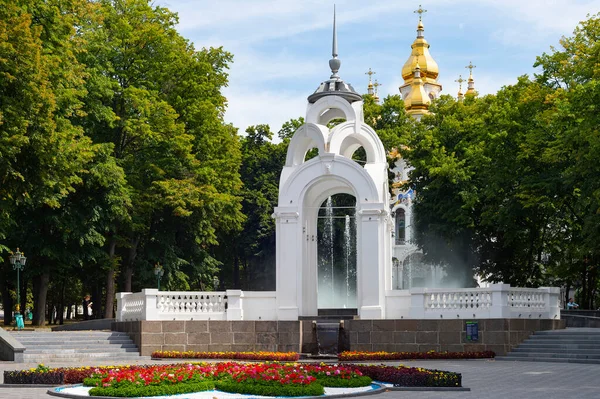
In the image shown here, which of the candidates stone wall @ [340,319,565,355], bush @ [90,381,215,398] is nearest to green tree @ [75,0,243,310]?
stone wall @ [340,319,565,355]

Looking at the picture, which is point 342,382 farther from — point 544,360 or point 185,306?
point 185,306

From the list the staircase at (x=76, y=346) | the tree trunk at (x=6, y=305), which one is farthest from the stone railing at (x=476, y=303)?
the tree trunk at (x=6, y=305)

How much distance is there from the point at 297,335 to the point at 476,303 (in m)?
5.68

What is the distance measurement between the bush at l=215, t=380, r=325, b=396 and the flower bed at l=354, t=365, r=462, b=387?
2215 millimetres

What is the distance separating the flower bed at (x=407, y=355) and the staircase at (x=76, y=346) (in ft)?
21.8

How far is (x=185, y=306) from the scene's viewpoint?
29.9 m

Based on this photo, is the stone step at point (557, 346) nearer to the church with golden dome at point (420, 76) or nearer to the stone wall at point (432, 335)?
the stone wall at point (432, 335)

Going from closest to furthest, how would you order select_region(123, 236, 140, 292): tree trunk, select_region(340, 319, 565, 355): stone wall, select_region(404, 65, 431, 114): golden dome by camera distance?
select_region(340, 319, 565, 355): stone wall < select_region(123, 236, 140, 292): tree trunk < select_region(404, 65, 431, 114): golden dome

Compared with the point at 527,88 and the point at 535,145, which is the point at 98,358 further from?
the point at 527,88

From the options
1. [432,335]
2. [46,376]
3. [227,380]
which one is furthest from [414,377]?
[432,335]

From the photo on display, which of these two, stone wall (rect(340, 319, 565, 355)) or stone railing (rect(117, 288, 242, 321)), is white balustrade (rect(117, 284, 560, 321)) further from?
stone wall (rect(340, 319, 565, 355))

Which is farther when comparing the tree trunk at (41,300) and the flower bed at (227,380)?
the tree trunk at (41,300)

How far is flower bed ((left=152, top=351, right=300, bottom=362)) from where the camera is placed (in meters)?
26.4

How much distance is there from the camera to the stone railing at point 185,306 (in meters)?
29.1
